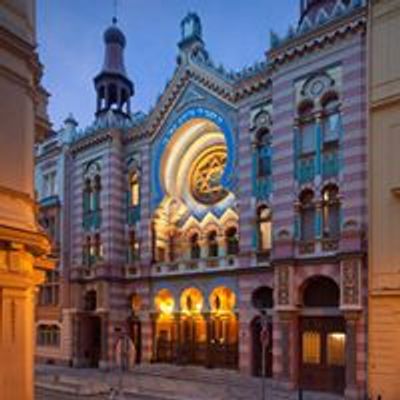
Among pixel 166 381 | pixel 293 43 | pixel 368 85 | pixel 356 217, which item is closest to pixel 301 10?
pixel 293 43

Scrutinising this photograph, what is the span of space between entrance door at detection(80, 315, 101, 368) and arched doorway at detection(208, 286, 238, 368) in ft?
34.0

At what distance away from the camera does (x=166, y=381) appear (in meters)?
31.0

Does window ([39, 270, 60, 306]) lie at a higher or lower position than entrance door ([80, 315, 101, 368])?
higher

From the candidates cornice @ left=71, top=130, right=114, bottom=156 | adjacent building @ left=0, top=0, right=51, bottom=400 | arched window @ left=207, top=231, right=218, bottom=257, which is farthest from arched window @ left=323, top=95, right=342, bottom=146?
adjacent building @ left=0, top=0, right=51, bottom=400

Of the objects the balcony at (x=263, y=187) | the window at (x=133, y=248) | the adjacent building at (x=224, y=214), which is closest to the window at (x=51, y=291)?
the adjacent building at (x=224, y=214)

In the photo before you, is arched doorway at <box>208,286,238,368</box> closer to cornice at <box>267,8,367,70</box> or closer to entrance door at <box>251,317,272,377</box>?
entrance door at <box>251,317,272,377</box>

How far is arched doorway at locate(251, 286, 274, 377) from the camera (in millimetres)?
29670

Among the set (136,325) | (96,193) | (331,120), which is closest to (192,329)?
(136,325)

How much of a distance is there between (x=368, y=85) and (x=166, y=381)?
17.7 metres

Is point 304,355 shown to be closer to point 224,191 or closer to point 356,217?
point 356,217

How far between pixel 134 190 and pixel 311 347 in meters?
16.8

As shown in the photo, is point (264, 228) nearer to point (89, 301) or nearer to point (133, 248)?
point (133, 248)

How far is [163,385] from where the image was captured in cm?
2959

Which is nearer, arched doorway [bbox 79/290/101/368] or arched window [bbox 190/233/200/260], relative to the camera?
arched window [bbox 190/233/200/260]
